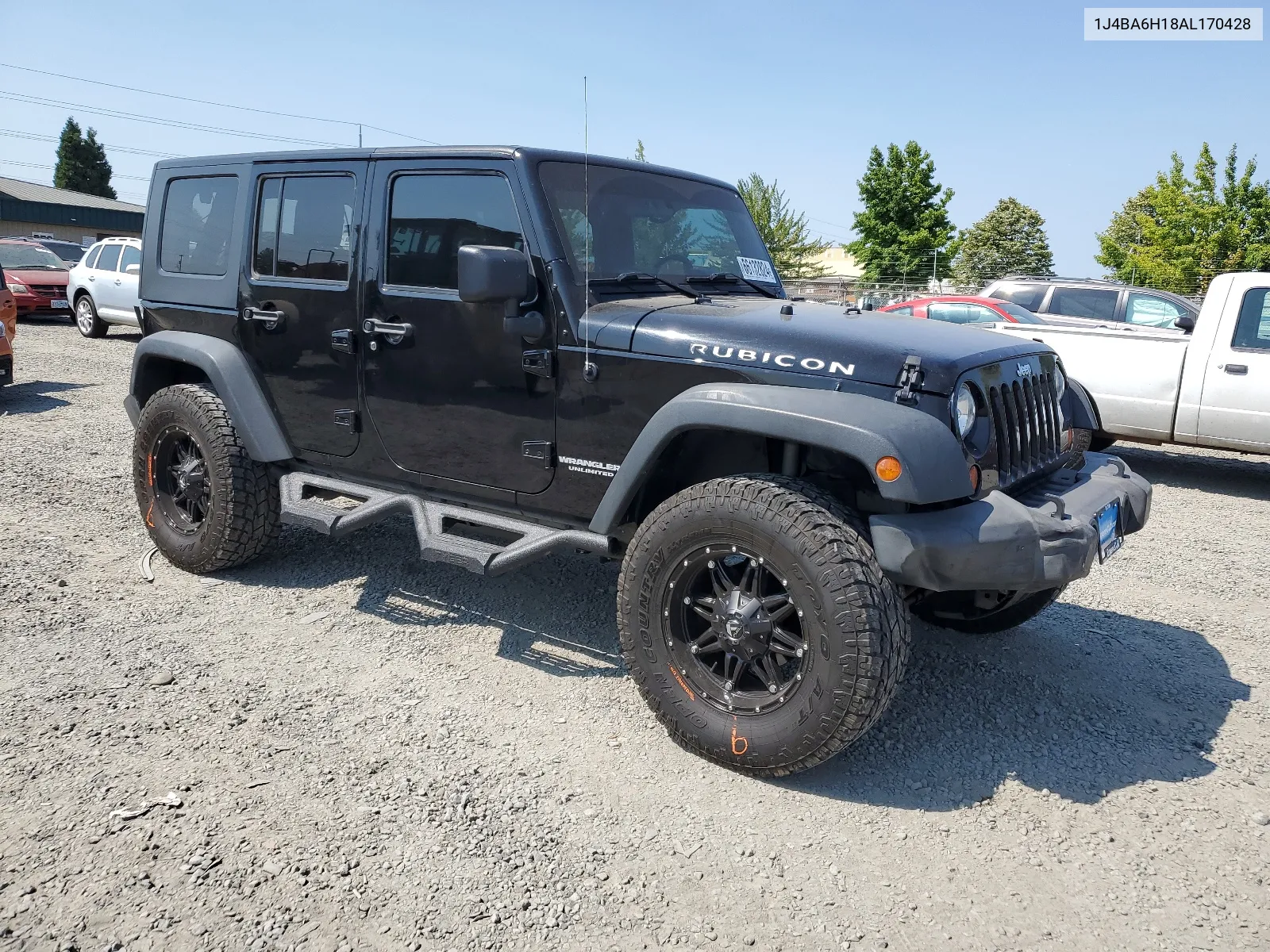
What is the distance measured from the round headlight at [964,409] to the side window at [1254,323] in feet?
19.6

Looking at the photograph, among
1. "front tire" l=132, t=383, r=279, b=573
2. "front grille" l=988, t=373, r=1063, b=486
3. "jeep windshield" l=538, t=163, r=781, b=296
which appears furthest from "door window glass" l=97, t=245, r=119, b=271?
"front grille" l=988, t=373, r=1063, b=486

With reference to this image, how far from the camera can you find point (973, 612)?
4.04 m

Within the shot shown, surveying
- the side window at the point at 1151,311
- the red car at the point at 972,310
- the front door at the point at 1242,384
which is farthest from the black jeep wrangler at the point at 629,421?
the side window at the point at 1151,311

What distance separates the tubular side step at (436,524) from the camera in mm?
3578

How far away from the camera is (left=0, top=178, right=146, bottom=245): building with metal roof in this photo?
4572cm

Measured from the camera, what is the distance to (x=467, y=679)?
3.82 metres

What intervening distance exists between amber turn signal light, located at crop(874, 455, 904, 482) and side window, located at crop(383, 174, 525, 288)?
164 centimetres

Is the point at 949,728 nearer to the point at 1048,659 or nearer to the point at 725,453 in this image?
the point at 1048,659

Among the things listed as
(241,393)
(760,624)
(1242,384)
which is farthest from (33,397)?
(1242,384)

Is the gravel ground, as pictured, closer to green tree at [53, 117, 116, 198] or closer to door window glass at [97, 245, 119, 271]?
door window glass at [97, 245, 119, 271]

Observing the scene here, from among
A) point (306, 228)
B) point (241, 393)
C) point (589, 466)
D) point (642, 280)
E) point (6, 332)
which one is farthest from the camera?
point (6, 332)

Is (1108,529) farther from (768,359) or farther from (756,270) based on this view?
(756,270)

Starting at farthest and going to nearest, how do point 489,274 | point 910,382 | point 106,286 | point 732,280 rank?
point 106,286
point 732,280
point 489,274
point 910,382

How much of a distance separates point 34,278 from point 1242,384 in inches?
742
